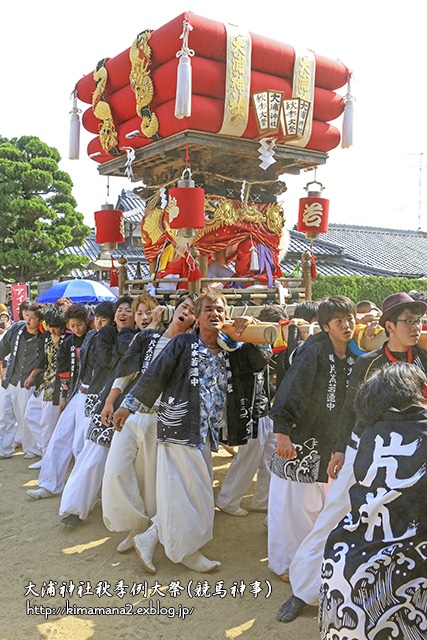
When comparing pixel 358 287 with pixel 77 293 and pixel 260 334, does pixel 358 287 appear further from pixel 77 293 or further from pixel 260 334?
pixel 260 334

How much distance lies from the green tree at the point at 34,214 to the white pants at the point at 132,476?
8905 millimetres

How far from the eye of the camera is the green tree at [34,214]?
11.2m

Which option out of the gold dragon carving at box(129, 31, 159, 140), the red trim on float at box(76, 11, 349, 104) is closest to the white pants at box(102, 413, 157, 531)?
the gold dragon carving at box(129, 31, 159, 140)

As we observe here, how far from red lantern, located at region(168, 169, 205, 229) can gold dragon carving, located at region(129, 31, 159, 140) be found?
684 mm

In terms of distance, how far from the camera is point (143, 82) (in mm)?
4703

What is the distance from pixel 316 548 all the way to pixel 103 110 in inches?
184

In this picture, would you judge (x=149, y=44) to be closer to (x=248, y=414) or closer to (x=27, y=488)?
(x=248, y=414)

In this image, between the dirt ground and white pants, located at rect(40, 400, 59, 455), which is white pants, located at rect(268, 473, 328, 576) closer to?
the dirt ground

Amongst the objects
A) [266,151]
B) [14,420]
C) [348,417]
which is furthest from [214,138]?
[14,420]

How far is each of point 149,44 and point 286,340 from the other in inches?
126

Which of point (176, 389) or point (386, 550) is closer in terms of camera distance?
point (386, 550)

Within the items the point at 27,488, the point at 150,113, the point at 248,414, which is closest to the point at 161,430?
the point at 248,414

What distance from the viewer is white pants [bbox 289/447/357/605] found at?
→ 2.19 metres

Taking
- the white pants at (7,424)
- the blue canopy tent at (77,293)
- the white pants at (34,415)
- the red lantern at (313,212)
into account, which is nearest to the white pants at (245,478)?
the white pants at (34,415)
